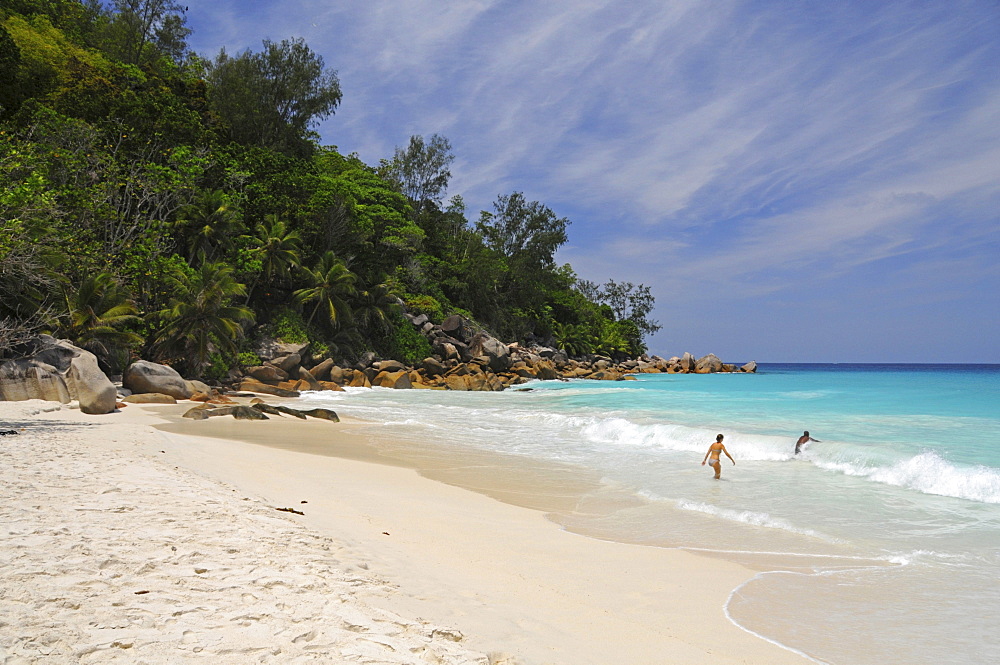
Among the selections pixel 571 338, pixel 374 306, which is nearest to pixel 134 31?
pixel 374 306

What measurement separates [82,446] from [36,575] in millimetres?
5867

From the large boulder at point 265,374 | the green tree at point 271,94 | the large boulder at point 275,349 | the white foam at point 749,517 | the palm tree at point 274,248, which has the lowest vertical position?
the white foam at point 749,517

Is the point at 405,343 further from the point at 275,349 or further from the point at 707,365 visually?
the point at 707,365

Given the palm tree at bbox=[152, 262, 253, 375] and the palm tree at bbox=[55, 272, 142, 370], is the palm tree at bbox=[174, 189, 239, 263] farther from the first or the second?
the palm tree at bbox=[55, 272, 142, 370]

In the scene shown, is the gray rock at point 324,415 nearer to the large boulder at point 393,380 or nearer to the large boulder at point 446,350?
the large boulder at point 393,380

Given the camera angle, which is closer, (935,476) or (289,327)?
(935,476)

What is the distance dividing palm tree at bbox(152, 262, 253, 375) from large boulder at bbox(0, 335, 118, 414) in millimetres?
8555

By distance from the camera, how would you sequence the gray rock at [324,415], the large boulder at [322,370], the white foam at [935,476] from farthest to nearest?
the large boulder at [322,370] < the gray rock at [324,415] < the white foam at [935,476]

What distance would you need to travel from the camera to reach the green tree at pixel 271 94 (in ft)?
125

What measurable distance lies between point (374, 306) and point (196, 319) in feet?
48.3

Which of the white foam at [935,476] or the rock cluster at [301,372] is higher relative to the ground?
the rock cluster at [301,372]

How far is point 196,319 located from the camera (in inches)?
920

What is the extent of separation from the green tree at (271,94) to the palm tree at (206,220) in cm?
1185

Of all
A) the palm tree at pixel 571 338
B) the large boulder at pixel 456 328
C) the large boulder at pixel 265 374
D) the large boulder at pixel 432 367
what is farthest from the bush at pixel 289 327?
the palm tree at pixel 571 338
